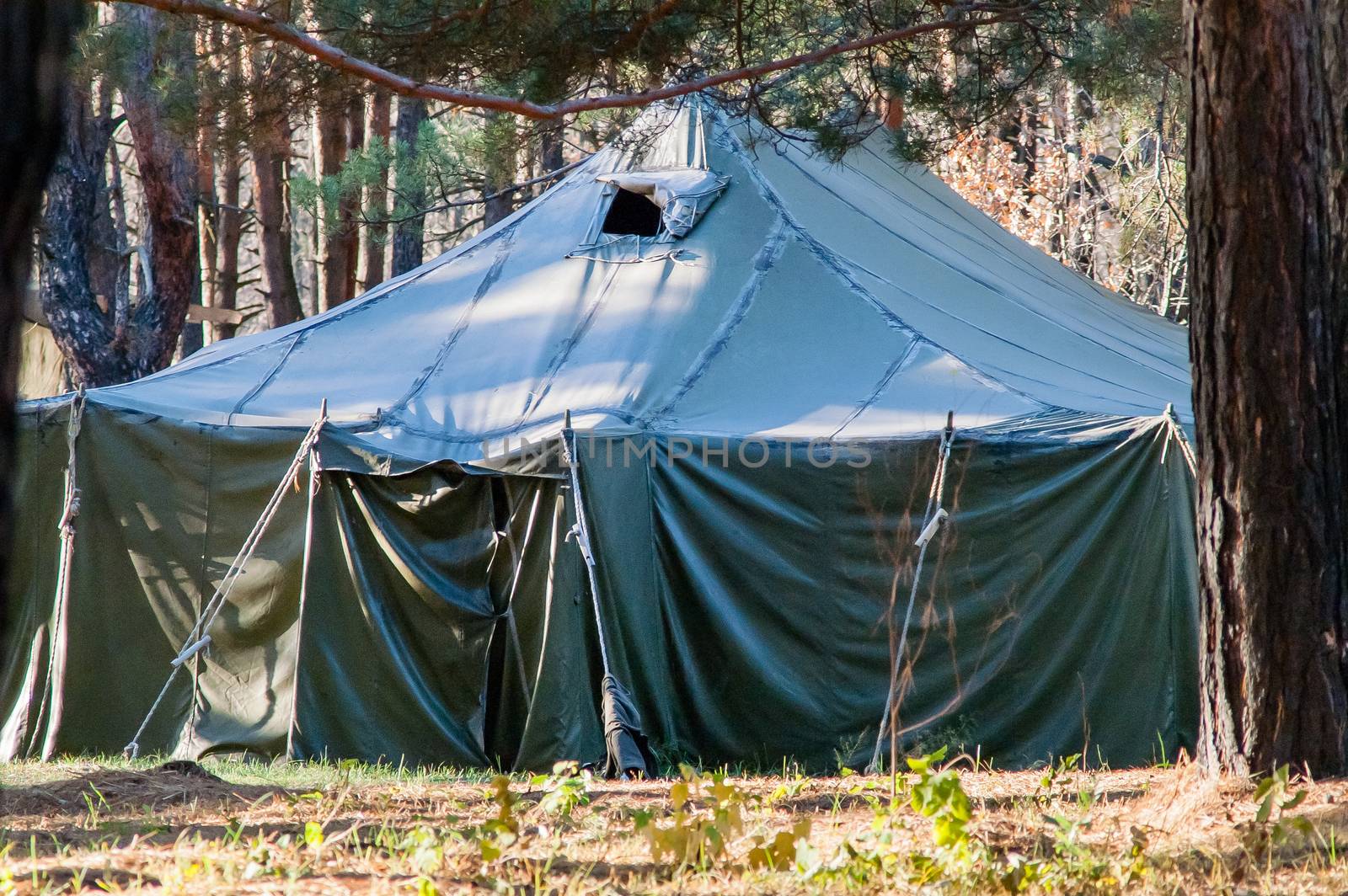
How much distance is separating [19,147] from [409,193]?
11452 mm

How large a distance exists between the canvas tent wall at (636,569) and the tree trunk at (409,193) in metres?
5.33

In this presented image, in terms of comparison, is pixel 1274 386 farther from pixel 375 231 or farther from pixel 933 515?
pixel 375 231

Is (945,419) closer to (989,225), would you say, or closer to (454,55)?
(454,55)

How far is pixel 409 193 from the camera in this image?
12.5 m

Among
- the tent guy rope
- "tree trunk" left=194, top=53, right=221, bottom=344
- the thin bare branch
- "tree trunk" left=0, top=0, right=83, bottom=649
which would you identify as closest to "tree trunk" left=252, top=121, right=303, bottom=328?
"tree trunk" left=194, top=53, right=221, bottom=344

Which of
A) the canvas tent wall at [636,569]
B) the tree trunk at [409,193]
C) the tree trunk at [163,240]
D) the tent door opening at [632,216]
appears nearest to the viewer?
Answer: the canvas tent wall at [636,569]

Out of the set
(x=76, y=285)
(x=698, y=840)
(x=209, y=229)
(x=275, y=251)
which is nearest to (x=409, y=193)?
(x=275, y=251)

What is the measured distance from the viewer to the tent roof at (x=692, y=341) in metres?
6.78

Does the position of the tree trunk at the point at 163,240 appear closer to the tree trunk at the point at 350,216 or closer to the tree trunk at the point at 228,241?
the tree trunk at the point at 350,216

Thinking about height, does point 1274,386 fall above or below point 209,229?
below

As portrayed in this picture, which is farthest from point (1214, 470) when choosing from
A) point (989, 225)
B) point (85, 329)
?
point (85, 329)

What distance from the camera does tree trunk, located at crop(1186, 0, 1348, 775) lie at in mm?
3777

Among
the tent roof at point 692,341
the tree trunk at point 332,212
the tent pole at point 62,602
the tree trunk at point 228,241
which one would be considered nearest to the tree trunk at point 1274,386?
the tent roof at point 692,341

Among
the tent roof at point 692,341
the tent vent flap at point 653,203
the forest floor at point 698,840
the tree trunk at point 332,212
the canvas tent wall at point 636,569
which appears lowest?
the forest floor at point 698,840
